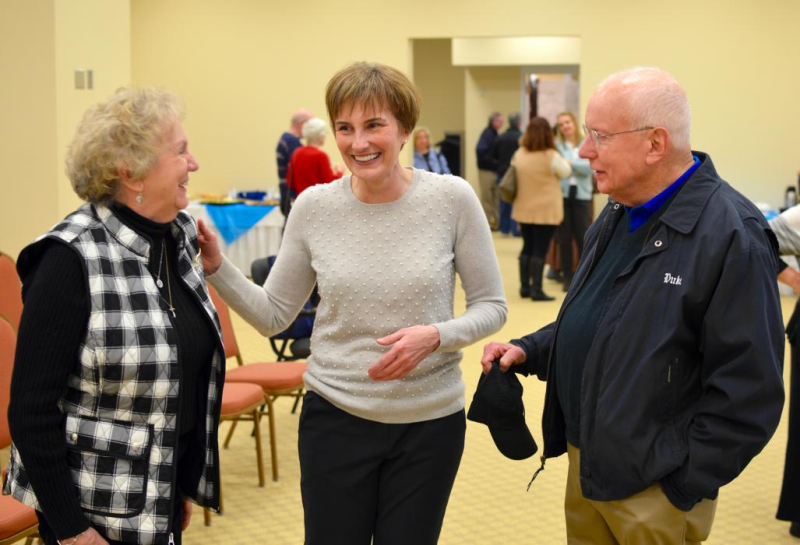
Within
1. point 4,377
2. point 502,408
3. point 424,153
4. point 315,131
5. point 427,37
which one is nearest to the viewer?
point 502,408

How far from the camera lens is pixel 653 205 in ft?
7.18

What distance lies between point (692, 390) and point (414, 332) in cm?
63

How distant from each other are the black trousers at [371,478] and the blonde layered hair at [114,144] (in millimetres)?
749

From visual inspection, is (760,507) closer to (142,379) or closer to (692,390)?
(692,390)

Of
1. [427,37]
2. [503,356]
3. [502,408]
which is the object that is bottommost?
[502,408]

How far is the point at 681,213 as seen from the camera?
6.76 ft

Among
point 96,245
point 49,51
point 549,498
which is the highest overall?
point 49,51

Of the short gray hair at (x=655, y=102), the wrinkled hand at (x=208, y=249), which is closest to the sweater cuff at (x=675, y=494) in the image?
the short gray hair at (x=655, y=102)

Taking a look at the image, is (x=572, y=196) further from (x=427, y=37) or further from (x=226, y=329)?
(x=226, y=329)

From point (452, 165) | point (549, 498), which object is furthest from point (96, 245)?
point (452, 165)

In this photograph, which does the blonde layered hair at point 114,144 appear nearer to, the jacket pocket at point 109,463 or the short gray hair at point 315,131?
the jacket pocket at point 109,463

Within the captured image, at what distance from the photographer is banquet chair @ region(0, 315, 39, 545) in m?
2.86

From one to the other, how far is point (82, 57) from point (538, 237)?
4.66 metres

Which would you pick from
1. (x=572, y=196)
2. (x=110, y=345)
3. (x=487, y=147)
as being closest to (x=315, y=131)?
(x=572, y=196)
